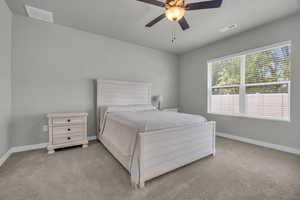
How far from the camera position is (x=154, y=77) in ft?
14.8

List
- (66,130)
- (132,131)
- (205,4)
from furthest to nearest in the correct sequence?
(66,130) → (132,131) → (205,4)

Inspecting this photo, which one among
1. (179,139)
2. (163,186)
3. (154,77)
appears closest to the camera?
(163,186)

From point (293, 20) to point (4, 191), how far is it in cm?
545

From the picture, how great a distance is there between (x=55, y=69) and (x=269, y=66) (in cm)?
493

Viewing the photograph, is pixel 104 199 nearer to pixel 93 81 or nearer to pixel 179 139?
pixel 179 139

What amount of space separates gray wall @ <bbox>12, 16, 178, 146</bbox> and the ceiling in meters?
0.31

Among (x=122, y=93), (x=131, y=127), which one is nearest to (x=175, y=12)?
(x=131, y=127)

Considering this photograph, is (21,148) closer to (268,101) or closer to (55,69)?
(55,69)

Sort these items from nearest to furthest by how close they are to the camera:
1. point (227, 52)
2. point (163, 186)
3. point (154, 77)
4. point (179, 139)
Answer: point (163, 186)
point (179, 139)
point (227, 52)
point (154, 77)

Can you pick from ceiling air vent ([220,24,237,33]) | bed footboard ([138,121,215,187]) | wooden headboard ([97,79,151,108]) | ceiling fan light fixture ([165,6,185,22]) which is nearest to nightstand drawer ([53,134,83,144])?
wooden headboard ([97,79,151,108])

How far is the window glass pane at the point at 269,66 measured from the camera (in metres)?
2.72

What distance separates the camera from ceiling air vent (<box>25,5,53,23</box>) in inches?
95.0

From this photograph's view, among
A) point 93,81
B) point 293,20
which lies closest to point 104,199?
point 93,81

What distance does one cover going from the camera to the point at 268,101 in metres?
2.97
